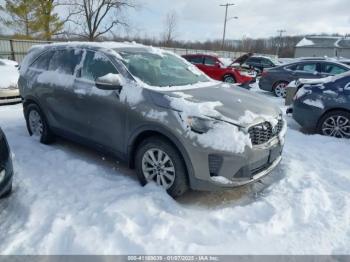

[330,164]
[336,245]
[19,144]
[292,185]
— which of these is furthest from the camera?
[19,144]

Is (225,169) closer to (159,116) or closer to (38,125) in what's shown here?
(159,116)

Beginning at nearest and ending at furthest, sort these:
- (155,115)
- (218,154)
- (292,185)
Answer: (218,154)
(155,115)
(292,185)

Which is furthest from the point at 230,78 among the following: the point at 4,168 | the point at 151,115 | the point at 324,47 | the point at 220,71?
the point at 324,47

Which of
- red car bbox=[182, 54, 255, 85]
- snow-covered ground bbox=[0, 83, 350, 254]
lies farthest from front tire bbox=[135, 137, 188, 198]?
red car bbox=[182, 54, 255, 85]

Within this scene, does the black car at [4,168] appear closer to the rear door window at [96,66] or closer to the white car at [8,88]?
the rear door window at [96,66]

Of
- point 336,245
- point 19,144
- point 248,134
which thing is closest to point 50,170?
point 19,144

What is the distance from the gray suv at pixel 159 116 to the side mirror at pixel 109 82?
1 cm

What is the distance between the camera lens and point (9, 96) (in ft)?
25.9

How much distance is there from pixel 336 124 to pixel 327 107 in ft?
1.20

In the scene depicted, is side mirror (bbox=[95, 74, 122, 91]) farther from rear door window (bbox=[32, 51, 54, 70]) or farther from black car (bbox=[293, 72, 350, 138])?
black car (bbox=[293, 72, 350, 138])

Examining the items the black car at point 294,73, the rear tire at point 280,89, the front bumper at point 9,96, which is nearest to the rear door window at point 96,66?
the front bumper at point 9,96

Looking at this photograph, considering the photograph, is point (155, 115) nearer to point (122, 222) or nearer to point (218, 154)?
point (218, 154)

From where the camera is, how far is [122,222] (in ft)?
9.74

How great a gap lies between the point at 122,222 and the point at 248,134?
1.55 m
